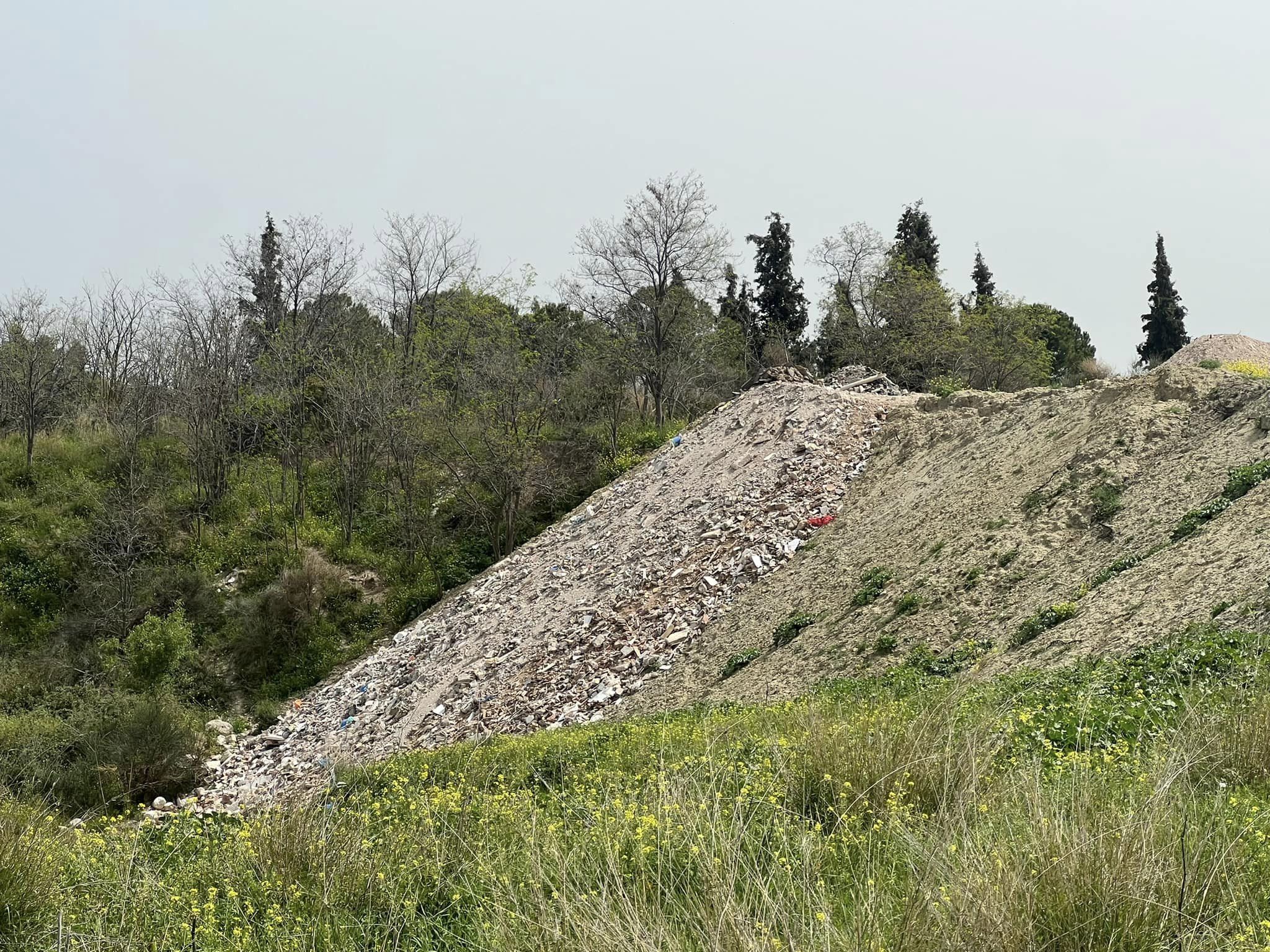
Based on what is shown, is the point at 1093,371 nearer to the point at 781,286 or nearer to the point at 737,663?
the point at 781,286

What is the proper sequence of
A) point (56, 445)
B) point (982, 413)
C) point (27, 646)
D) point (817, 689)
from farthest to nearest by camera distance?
point (56, 445) → point (27, 646) → point (982, 413) → point (817, 689)

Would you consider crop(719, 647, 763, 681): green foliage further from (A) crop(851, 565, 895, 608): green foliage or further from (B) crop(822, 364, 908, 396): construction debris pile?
(B) crop(822, 364, 908, 396): construction debris pile

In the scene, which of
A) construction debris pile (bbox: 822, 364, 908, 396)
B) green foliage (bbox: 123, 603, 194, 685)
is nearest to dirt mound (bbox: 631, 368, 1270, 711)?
construction debris pile (bbox: 822, 364, 908, 396)

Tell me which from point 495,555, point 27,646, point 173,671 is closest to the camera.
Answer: point 173,671

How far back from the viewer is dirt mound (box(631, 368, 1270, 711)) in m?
7.90

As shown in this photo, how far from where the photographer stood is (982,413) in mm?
16766

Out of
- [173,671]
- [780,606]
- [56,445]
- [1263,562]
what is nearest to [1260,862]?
→ [1263,562]

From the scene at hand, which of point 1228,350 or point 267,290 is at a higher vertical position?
point 267,290

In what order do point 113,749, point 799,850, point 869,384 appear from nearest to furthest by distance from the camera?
point 799,850 < point 113,749 < point 869,384

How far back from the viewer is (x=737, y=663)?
11.5 metres

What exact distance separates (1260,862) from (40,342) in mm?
41619

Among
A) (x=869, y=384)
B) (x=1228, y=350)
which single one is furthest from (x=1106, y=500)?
(x=1228, y=350)

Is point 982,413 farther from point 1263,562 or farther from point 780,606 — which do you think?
point 1263,562

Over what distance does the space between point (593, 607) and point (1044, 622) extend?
774 centimetres
